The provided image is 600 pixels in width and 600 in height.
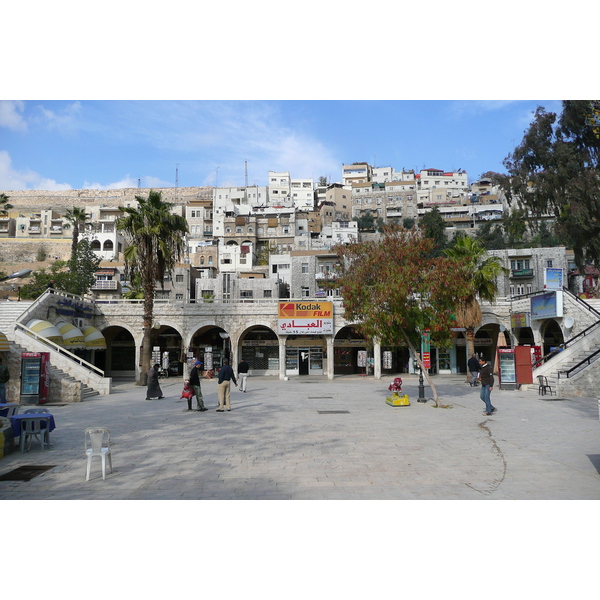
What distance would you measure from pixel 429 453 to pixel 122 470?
233 inches

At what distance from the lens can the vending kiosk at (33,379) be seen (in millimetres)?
18000

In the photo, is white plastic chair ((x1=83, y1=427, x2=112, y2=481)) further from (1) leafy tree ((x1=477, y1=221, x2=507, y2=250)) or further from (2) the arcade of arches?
(1) leafy tree ((x1=477, y1=221, x2=507, y2=250))

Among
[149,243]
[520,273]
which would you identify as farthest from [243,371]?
[520,273]

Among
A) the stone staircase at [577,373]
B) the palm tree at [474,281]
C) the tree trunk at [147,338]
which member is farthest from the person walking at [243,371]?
the stone staircase at [577,373]

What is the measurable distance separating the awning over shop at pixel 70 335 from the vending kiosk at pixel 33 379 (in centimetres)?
778

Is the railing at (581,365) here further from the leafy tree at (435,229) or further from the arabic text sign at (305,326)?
the leafy tree at (435,229)

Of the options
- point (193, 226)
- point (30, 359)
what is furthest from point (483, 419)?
point (193, 226)

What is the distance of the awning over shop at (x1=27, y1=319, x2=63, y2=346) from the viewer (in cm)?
2309

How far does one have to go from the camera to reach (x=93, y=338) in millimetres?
29203

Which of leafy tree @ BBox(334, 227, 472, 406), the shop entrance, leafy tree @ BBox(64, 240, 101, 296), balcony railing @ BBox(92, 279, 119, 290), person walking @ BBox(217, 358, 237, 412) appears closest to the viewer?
person walking @ BBox(217, 358, 237, 412)

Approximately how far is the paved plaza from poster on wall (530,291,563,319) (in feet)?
33.3

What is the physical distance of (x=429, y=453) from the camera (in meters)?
9.45

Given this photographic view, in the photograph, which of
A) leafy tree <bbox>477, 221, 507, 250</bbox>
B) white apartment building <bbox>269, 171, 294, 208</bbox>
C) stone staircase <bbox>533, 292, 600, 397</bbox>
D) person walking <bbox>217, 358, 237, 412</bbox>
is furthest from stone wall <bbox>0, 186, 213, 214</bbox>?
person walking <bbox>217, 358, 237, 412</bbox>

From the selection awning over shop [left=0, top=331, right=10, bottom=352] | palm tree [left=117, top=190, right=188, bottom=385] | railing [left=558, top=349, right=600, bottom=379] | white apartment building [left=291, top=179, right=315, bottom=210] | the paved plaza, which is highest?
white apartment building [left=291, top=179, right=315, bottom=210]
